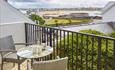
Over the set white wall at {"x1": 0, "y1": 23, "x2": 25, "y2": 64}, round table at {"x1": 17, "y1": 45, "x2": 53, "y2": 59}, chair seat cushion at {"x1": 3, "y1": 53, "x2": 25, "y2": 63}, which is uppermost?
white wall at {"x1": 0, "y1": 23, "x2": 25, "y2": 64}

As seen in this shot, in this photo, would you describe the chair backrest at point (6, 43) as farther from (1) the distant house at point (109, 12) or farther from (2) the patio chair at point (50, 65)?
(1) the distant house at point (109, 12)

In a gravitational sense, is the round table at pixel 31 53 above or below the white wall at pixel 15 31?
below

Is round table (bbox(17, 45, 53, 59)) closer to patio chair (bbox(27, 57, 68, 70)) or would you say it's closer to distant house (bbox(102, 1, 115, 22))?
patio chair (bbox(27, 57, 68, 70))

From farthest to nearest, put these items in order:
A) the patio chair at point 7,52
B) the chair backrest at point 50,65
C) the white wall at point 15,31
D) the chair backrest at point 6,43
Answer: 1. the white wall at point 15,31
2. the chair backrest at point 6,43
3. the patio chair at point 7,52
4. the chair backrest at point 50,65

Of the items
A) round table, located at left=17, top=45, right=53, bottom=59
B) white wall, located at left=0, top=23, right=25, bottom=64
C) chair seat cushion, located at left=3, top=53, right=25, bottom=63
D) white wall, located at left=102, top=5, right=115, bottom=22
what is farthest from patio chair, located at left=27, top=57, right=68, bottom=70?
white wall, located at left=102, top=5, right=115, bottom=22

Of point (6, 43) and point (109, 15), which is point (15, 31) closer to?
point (6, 43)

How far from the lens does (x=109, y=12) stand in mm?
17750

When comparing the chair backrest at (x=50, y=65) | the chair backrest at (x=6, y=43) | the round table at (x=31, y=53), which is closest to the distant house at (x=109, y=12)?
the chair backrest at (x=6, y=43)

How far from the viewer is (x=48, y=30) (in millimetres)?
4320

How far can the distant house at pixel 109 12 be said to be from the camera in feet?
56.2

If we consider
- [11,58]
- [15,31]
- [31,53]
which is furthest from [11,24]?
[31,53]

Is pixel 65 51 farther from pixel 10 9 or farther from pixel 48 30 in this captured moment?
pixel 10 9

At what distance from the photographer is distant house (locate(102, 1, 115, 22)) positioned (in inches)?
675

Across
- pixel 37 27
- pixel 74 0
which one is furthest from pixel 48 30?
pixel 74 0
